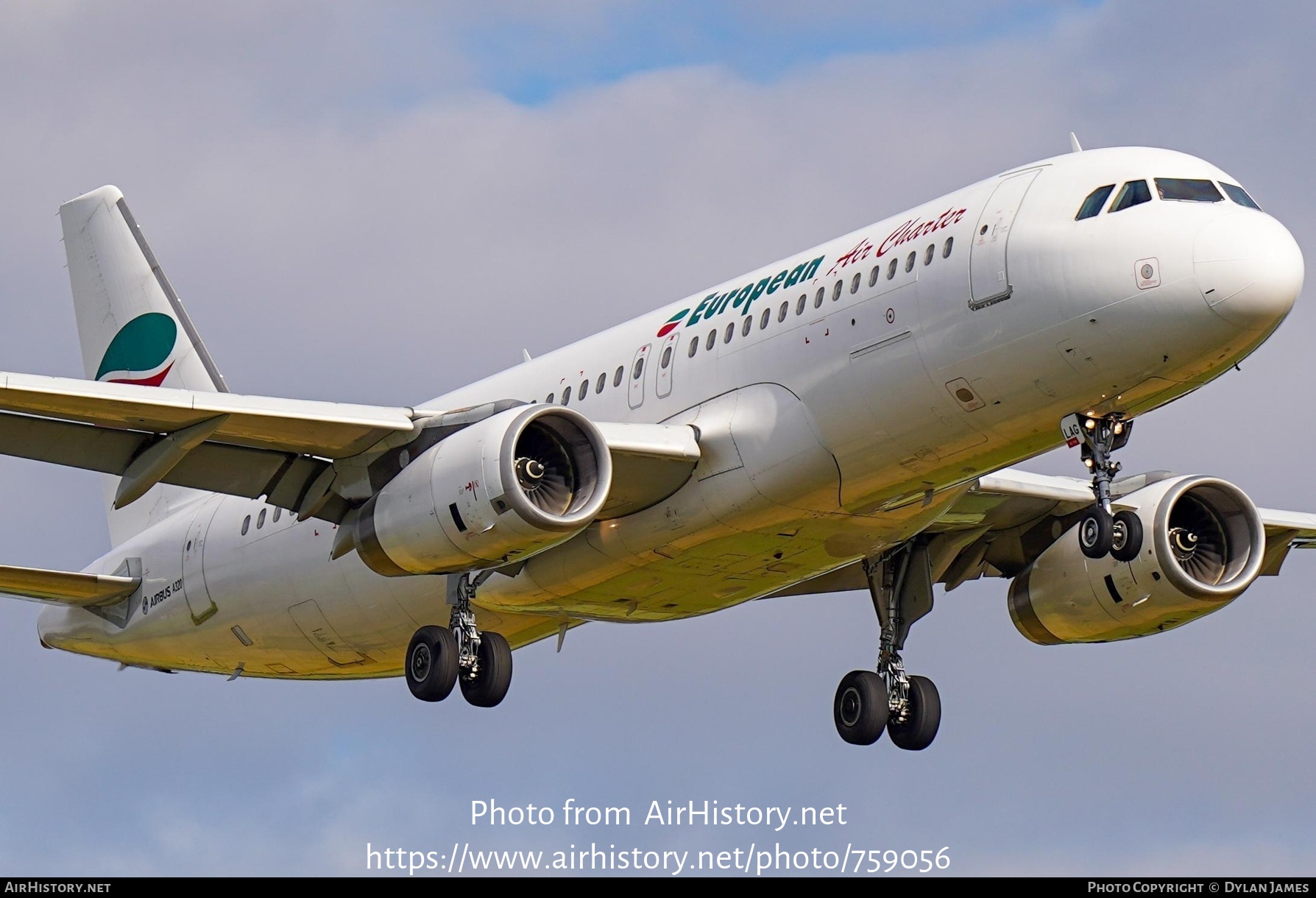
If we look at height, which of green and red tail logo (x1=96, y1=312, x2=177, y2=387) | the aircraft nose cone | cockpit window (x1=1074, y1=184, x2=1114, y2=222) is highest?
green and red tail logo (x1=96, y1=312, x2=177, y2=387)

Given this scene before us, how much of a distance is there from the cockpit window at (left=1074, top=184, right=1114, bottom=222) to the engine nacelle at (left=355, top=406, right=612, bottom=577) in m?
6.96

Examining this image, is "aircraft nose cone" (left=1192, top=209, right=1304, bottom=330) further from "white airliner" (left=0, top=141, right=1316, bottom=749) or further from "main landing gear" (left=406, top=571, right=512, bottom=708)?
"main landing gear" (left=406, top=571, right=512, bottom=708)

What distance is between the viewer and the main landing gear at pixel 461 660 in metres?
32.0

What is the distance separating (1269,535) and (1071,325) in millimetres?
12424

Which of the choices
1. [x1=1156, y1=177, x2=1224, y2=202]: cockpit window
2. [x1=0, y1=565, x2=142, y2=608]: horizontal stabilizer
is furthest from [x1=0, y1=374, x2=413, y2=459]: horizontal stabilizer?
[x1=1156, y1=177, x2=1224, y2=202]: cockpit window

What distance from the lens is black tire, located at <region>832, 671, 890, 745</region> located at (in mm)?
35594

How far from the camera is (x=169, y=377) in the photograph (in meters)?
41.5

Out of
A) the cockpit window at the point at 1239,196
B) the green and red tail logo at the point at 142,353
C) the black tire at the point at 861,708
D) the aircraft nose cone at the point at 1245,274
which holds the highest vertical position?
the green and red tail logo at the point at 142,353

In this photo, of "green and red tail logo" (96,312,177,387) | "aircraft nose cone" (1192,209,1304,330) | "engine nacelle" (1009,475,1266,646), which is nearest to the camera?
"aircraft nose cone" (1192,209,1304,330)

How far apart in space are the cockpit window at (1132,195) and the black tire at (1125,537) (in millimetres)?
3948

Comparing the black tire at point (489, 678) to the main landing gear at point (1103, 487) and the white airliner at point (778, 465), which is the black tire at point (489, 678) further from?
the main landing gear at point (1103, 487)

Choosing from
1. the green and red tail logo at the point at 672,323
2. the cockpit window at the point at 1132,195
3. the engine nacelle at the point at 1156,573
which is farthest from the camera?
the engine nacelle at the point at 1156,573

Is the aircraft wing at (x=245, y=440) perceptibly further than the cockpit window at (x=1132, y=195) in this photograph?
Yes

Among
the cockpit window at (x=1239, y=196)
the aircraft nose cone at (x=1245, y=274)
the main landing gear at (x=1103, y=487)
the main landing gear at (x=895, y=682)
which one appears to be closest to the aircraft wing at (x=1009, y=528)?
the main landing gear at (x=895, y=682)
